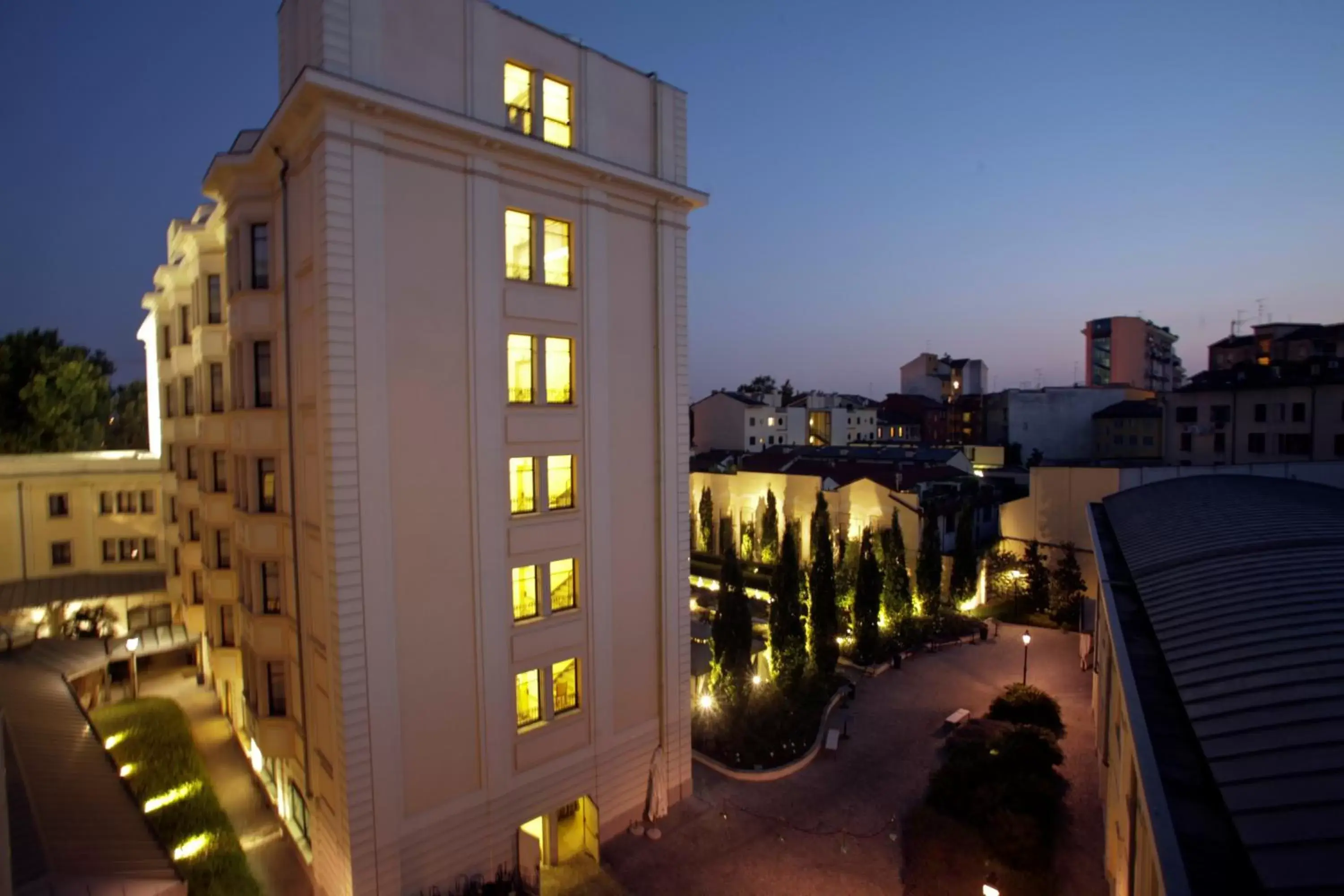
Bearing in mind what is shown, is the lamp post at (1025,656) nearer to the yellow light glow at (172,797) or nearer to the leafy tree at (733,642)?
Answer: the leafy tree at (733,642)

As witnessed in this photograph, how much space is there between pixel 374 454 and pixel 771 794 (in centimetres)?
1276

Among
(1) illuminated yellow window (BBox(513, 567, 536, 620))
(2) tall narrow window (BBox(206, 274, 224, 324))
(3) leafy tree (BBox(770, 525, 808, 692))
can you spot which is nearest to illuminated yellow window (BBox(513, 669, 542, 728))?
(1) illuminated yellow window (BBox(513, 567, 536, 620))

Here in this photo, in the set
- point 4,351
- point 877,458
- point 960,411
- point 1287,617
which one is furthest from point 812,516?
point 960,411

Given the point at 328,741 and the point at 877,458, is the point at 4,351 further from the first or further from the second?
the point at 877,458

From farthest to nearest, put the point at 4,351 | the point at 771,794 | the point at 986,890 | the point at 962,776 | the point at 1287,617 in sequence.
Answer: the point at 4,351
the point at 771,794
the point at 962,776
the point at 986,890
the point at 1287,617

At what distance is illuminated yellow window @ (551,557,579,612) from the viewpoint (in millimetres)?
14375

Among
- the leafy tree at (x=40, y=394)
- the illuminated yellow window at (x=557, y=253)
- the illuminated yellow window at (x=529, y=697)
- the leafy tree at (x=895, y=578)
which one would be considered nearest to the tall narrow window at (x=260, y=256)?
the illuminated yellow window at (x=557, y=253)

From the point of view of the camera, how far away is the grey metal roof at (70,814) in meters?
10.6

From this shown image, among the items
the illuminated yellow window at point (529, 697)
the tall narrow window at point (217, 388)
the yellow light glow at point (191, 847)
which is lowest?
the yellow light glow at point (191, 847)

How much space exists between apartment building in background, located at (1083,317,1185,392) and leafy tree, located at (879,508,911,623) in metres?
70.1

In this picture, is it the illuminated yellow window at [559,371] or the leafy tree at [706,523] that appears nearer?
the illuminated yellow window at [559,371]

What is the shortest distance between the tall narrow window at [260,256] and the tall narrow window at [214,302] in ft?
15.2

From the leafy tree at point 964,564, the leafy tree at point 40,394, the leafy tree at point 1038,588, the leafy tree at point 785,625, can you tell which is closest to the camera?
the leafy tree at point 785,625

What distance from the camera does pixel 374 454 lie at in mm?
11586
